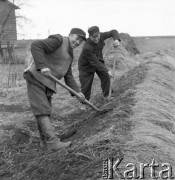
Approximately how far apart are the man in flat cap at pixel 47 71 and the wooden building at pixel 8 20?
22753 millimetres

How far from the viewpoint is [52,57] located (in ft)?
15.9

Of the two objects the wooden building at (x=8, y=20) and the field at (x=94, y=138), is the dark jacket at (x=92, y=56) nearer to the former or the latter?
the field at (x=94, y=138)

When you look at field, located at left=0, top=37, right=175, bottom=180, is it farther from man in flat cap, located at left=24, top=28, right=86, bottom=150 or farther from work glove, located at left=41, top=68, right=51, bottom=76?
work glove, located at left=41, top=68, right=51, bottom=76

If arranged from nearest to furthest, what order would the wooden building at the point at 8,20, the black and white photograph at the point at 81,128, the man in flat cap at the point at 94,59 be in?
the black and white photograph at the point at 81,128, the man in flat cap at the point at 94,59, the wooden building at the point at 8,20

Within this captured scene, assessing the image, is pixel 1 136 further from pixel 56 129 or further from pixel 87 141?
pixel 87 141

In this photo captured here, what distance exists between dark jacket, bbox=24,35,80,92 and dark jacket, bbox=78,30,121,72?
1.86 metres

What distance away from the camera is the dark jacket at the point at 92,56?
6.94m

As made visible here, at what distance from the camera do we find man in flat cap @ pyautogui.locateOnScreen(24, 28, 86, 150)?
4504mm

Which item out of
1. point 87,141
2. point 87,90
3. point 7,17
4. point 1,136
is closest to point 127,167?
point 87,141

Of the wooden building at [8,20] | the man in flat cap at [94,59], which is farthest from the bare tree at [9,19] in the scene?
the man in flat cap at [94,59]

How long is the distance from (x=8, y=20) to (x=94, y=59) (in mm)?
22731

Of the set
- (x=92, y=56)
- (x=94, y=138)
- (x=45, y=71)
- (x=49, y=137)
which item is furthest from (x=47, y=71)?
(x=92, y=56)

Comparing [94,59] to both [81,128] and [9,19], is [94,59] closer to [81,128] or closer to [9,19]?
[81,128]

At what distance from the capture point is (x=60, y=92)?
10086 mm
